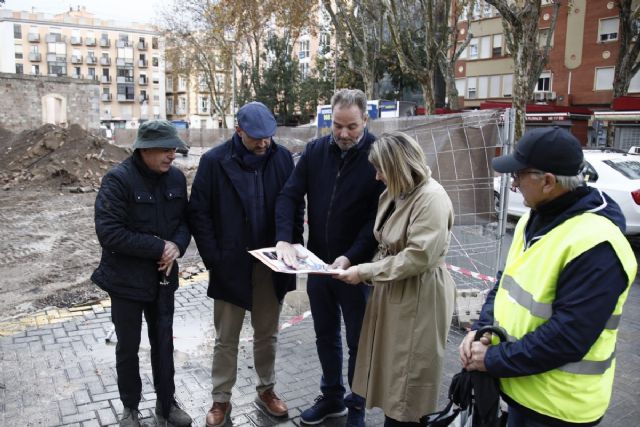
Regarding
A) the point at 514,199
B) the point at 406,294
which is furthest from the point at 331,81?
the point at 406,294

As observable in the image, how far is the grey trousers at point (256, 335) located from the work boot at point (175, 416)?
22 centimetres

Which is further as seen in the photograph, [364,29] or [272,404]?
[364,29]

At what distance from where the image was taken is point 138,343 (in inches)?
142

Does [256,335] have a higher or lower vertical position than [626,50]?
lower

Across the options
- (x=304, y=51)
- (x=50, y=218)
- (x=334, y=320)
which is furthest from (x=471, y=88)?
(x=334, y=320)

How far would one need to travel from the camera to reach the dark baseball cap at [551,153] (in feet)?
6.88

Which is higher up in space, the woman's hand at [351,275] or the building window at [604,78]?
the building window at [604,78]

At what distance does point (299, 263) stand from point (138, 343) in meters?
1.22

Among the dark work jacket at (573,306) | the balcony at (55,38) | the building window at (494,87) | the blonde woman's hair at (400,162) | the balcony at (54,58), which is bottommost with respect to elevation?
the dark work jacket at (573,306)

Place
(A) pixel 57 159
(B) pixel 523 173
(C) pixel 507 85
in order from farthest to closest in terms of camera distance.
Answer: (C) pixel 507 85 → (A) pixel 57 159 → (B) pixel 523 173

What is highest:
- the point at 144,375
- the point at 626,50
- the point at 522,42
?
the point at 626,50

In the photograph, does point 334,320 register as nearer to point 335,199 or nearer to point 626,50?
point 335,199

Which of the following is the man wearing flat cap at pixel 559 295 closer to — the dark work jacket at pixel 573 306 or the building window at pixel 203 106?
the dark work jacket at pixel 573 306

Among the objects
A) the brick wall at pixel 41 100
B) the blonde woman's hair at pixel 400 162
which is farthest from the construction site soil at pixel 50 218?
the brick wall at pixel 41 100
